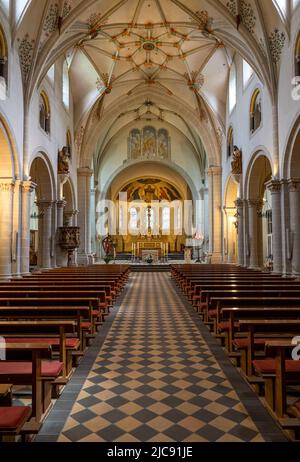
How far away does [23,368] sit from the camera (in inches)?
161

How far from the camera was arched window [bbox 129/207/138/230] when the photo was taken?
40.5m

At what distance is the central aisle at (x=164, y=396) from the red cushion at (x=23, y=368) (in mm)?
515

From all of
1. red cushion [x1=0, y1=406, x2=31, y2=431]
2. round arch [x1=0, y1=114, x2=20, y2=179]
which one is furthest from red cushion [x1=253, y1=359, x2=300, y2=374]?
round arch [x1=0, y1=114, x2=20, y2=179]

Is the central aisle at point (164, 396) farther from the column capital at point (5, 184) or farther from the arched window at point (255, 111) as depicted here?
the arched window at point (255, 111)

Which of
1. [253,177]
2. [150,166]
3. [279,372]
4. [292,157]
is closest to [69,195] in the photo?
[253,177]

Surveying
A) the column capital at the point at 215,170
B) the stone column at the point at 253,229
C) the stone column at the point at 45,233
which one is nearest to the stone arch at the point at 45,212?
the stone column at the point at 45,233

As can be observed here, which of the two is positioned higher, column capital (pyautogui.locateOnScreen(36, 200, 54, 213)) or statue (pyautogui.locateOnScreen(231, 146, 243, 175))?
statue (pyautogui.locateOnScreen(231, 146, 243, 175))

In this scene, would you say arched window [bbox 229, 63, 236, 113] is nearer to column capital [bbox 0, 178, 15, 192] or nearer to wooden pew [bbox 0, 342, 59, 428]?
column capital [bbox 0, 178, 15, 192]

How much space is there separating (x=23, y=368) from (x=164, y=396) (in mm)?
1770

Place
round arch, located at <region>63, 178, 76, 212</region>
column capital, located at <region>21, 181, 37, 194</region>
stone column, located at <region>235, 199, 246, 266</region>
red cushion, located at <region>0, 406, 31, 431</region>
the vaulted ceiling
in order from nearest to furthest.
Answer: red cushion, located at <region>0, 406, 31, 431</region>, column capital, located at <region>21, 181, 37, 194</region>, the vaulted ceiling, stone column, located at <region>235, 199, 246, 266</region>, round arch, located at <region>63, 178, 76, 212</region>

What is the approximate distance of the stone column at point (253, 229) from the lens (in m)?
19.7

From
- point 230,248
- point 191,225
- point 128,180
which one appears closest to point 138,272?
point 230,248

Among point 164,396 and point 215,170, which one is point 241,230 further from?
point 164,396

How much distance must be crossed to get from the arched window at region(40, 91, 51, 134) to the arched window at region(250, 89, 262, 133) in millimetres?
10227
